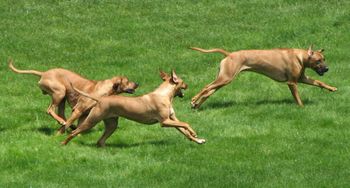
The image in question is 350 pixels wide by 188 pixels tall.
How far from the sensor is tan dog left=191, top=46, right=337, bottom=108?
17.9 metres

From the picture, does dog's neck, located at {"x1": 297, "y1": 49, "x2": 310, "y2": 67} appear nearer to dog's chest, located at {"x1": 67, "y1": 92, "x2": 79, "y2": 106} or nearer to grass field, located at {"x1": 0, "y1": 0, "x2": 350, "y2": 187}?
grass field, located at {"x1": 0, "y1": 0, "x2": 350, "y2": 187}

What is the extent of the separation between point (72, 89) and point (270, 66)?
183 inches

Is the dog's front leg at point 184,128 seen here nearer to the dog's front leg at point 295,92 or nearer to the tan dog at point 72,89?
the tan dog at point 72,89

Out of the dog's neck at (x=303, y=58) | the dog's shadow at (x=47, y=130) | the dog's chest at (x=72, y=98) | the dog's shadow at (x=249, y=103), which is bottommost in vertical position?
the dog's shadow at (x=249, y=103)

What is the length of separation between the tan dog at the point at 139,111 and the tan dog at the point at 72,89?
914 mm

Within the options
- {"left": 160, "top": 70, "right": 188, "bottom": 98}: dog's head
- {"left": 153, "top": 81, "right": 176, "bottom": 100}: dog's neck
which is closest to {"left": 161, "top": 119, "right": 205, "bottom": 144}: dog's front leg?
{"left": 153, "top": 81, "right": 176, "bottom": 100}: dog's neck

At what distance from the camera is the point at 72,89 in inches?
632

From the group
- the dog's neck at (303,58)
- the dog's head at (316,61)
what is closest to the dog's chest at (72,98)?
the dog's neck at (303,58)

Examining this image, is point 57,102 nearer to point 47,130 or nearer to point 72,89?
point 72,89

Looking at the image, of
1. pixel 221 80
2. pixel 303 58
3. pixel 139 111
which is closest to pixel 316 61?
pixel 303 58

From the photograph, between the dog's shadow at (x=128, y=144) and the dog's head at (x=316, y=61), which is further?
the dog's head at (x=316, y=61)

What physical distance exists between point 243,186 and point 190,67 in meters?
9.67

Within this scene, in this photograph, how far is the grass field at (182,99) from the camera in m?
13.2

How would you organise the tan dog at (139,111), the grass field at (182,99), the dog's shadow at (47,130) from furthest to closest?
the dog's shadow at (47,130), the tan dog at (139,111), the grass field at (182,99)
